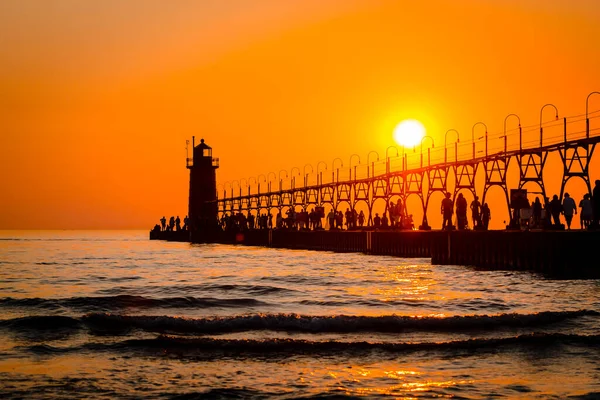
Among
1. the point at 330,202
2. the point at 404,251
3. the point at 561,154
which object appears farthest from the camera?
the point at 330,202

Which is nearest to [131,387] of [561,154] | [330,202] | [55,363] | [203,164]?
[55,363]

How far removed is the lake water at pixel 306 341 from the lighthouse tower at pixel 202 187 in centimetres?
8213

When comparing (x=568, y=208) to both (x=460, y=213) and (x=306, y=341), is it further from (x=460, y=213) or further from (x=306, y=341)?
(x=306, y=341)

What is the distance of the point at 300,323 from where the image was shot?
1836cm

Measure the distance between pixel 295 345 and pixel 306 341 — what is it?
0.36 metres

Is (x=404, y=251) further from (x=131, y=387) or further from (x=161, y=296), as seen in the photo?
(x=131, y=387)

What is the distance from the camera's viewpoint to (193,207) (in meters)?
115

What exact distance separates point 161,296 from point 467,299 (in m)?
9.86

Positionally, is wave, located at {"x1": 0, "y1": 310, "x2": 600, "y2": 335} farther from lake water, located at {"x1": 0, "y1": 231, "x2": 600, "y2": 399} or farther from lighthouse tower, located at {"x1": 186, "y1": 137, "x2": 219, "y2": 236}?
lighthouse tower, located at {"x1": 186, "y1": 137, "x2": 219, "y2": 236}

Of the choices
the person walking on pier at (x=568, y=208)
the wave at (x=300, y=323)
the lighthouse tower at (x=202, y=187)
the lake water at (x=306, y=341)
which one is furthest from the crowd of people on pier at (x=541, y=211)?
the lighthouse tower at (x=202, y=187)

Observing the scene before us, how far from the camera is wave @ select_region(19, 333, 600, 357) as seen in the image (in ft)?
50.1

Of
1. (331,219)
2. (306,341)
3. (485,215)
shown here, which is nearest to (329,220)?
(331,219)

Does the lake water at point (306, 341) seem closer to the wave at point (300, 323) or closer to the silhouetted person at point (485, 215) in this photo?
the wave at point (300, 323)

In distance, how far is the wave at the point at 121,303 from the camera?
23.2 m
